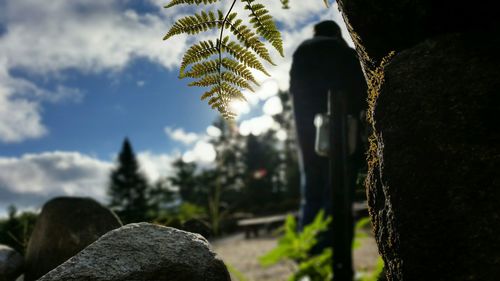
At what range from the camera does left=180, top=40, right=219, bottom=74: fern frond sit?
1.37 m

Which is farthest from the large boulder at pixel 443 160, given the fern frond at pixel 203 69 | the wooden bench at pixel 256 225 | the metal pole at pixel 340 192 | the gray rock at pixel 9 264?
the wooden bench at pixel 256 225

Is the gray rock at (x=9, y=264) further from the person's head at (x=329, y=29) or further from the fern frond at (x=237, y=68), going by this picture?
the person's head at (x=329, y=29)

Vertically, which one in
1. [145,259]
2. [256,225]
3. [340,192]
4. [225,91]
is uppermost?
[225,91]

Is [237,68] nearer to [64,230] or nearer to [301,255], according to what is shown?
[301,255]

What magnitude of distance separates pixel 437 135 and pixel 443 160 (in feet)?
0.25

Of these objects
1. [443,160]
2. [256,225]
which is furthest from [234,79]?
[256,225]

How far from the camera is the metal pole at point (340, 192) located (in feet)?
4.48

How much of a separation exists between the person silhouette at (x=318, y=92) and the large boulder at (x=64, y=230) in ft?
4.79

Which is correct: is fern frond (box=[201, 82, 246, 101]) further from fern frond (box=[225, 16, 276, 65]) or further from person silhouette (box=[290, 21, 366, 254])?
person silhouette (box=[290, 21, 366, 254])

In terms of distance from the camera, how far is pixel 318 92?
3.19m

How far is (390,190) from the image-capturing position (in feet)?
4.04

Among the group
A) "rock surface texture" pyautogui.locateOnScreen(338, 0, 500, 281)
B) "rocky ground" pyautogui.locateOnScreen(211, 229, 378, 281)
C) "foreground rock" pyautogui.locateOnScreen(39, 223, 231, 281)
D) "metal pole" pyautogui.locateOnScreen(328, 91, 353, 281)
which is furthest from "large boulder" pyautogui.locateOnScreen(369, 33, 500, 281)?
"rocky ground" pyautogui.locateOnScreen(211, 229, 378, 281)

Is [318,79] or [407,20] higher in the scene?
[318,79]

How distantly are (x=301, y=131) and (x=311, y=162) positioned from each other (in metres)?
0.29
